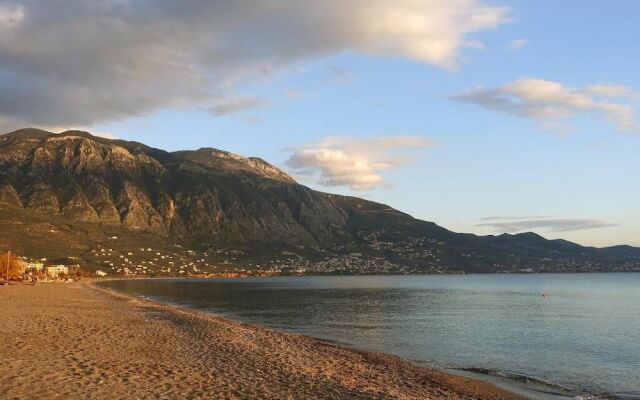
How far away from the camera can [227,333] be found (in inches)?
1877

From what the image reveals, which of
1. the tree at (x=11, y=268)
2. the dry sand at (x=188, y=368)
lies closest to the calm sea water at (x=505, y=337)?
the dry sand at (x=188, y=368)

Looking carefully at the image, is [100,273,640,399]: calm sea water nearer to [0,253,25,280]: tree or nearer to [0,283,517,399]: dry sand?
[0,283,517,399]: dry sand

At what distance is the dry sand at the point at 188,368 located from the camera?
20719 millimetres

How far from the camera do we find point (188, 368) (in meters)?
26.5

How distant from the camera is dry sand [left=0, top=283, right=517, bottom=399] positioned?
2072 centimetres

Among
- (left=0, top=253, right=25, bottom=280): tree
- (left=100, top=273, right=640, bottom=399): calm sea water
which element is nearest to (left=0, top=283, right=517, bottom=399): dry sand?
(left=100, top=273, right=640, bottom=399): calm sea water

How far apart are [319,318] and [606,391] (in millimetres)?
49721

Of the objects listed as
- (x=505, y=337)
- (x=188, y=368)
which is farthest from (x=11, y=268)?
(x=188, y=368)

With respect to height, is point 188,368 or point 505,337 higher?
point 188,368

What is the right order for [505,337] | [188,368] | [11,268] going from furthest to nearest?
[11,268], [505,337], [188,368]

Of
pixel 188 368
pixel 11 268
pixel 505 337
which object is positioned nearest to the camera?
pixel 188 368

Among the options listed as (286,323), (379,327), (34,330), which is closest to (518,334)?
(379,327)

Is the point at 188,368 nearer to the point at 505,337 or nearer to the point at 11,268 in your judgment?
the point at 505,337

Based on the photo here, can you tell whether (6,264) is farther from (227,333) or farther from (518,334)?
(518,334)
